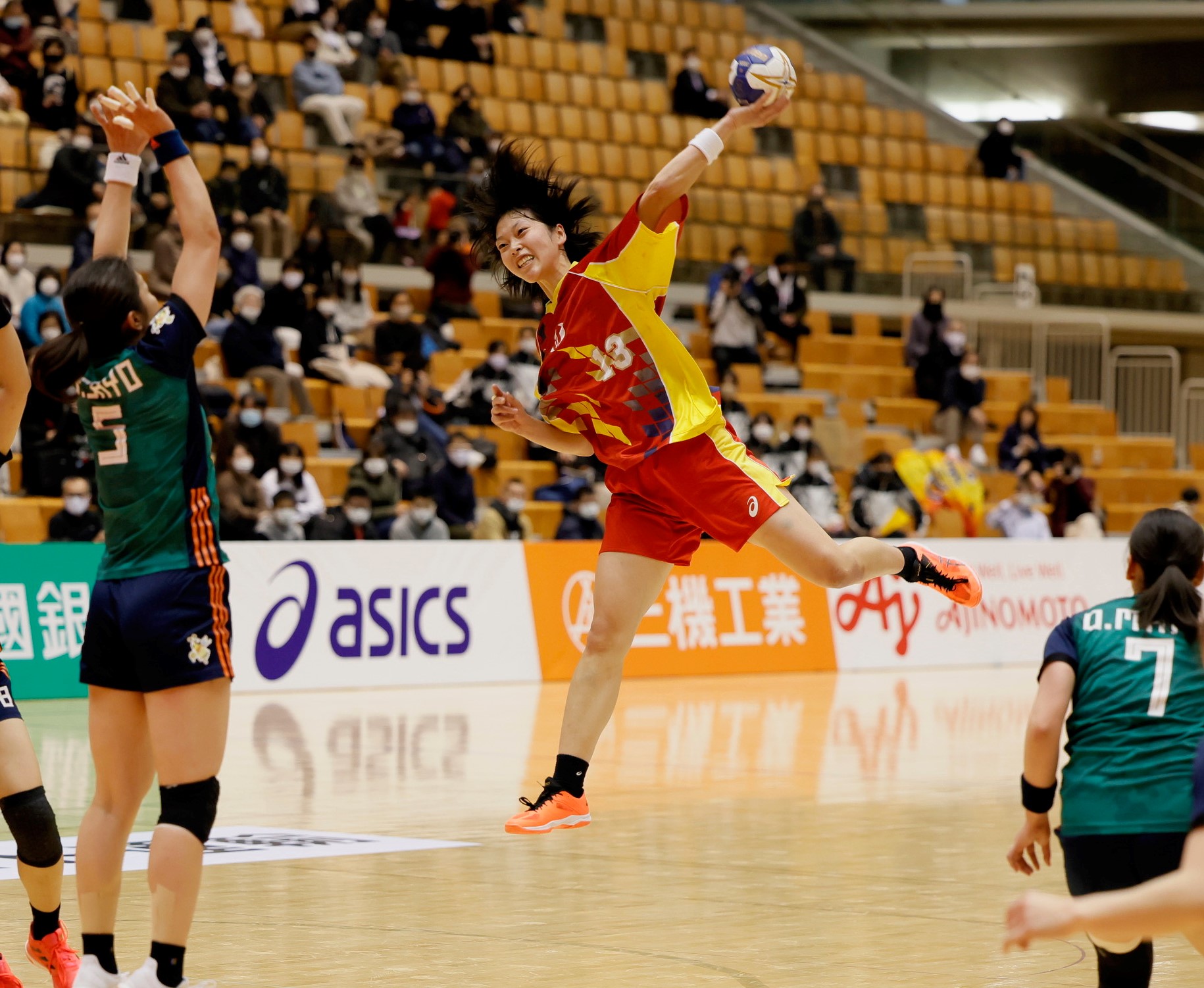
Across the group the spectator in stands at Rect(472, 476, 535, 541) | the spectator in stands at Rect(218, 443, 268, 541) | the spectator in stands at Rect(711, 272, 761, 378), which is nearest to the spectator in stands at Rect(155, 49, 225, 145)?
the spectator in stands at Rect(218, 443, 268, 541)

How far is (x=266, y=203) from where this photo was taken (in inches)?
737

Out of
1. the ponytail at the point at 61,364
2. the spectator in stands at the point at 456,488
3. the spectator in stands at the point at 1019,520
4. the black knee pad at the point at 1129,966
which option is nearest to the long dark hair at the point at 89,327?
the ponytail at the point at 61,364

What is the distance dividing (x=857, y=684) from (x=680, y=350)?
33.9 ft

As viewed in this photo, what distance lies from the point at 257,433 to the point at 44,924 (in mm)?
11299

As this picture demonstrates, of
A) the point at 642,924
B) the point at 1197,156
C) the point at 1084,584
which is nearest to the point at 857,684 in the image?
the point at 1084,584

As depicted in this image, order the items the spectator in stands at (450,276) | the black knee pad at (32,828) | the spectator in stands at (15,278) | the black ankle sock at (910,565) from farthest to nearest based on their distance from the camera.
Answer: the spectator in stands at (450,276), the spectator in stands at (15,278), the black ankle sock at (910,565), the black knee pad at (32,828)

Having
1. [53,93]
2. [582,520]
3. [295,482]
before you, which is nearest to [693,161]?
[295,482]

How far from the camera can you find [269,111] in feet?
65.6

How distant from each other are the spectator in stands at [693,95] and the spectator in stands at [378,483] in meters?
9.77

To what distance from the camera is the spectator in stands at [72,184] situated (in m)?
17.4

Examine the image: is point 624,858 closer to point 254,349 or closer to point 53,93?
point 254,349

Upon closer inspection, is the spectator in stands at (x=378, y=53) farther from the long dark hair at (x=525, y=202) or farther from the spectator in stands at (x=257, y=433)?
the long dark hair at (x=525, y=202)

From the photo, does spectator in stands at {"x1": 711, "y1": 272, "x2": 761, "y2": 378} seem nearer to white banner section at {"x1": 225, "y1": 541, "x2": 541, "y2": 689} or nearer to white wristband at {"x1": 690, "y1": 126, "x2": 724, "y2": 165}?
white banner section at {"x1": 225, "y1": 541, "x2": 541, "y2": 689}

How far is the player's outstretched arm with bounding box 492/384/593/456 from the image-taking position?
660 cm
